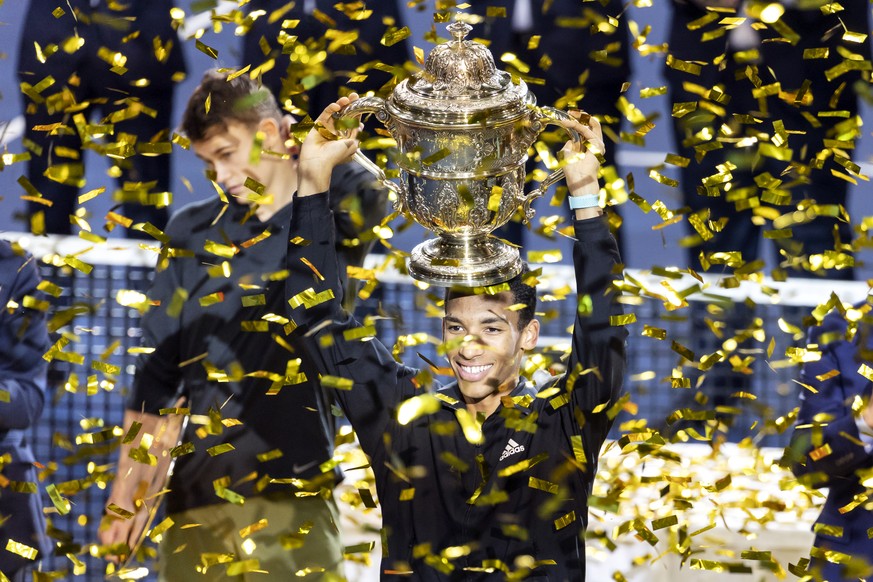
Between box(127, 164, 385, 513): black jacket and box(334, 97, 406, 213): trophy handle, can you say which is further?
box(127, 164, 385, 513): black jacket

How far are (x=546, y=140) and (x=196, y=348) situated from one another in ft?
3.64

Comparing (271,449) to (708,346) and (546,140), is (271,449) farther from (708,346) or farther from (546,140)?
(708,346)

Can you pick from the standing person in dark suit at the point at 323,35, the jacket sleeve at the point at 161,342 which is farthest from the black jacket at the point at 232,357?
the standing person in dark suit at the point at 323,35

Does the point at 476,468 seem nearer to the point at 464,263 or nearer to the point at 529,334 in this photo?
the point at 529,334

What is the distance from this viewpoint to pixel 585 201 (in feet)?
11.3

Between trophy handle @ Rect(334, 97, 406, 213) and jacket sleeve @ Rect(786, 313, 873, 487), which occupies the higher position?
trophy handle @ Rect(334, 97, 406, 213)

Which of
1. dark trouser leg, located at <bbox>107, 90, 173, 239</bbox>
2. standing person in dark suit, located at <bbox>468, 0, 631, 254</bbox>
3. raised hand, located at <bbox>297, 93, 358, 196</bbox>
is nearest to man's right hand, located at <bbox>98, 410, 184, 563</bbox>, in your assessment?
raised hand, located at <bbox>297, 93, 358, 196</bbox>

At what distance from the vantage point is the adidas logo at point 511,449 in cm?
363

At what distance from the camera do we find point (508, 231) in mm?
5824

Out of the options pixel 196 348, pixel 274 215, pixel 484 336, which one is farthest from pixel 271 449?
pixel 484 336

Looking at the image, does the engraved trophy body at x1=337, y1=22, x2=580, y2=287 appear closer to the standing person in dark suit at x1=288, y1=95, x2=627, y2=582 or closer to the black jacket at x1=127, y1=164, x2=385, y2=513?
the standing person in dark suit at x1=288, y1=95, x2=627, y2=582

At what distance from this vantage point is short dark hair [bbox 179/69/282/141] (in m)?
4.37

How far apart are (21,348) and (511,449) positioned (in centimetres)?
151

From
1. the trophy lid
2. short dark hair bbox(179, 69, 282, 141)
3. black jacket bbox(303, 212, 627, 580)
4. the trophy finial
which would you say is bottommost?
black jacket bbox(303, 212, 627, 580)
